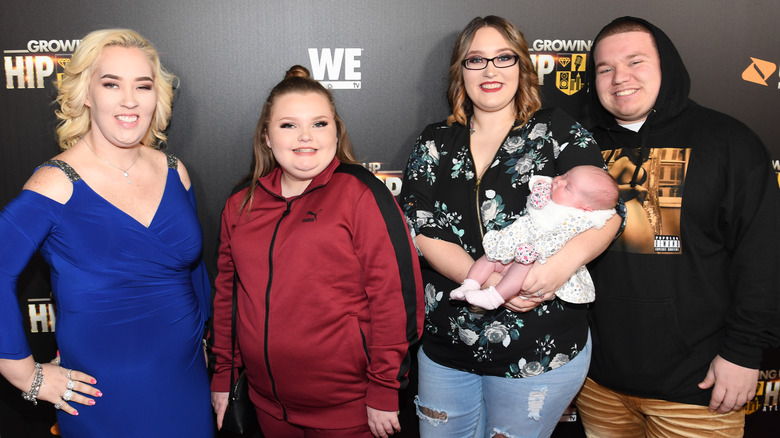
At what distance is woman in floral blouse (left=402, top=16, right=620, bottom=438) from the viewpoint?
4.81 ft

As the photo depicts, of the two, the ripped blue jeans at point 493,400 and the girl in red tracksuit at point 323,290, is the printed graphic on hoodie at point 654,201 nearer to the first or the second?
the ripped blue jeans at point 493,400

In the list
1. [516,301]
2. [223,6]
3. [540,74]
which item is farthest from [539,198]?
[223,6]

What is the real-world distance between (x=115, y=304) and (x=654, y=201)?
67.3 inches

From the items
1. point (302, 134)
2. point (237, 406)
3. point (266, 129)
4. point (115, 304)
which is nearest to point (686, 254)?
point (302, 134)

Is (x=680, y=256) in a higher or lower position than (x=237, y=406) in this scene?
higher

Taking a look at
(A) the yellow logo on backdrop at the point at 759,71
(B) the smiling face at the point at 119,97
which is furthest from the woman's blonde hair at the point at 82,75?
(A) the yellow logo on backdrop at the point at 759,71

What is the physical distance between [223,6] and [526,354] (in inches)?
69.7

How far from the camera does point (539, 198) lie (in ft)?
4.57

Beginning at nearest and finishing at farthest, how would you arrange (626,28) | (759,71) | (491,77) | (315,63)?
(491,77) → (626,28) → (315,63) → (759,71)

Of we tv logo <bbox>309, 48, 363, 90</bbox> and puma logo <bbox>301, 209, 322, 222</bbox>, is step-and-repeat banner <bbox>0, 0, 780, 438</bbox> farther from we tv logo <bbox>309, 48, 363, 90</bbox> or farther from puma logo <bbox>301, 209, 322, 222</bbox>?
puma logo <bbox>301, 209, 322, 222</bbox>

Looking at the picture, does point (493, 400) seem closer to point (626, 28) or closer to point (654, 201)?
point (654, 201)

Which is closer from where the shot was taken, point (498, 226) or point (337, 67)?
point (498, 226)

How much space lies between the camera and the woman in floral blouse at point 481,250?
147 cm

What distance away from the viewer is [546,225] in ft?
4.62
